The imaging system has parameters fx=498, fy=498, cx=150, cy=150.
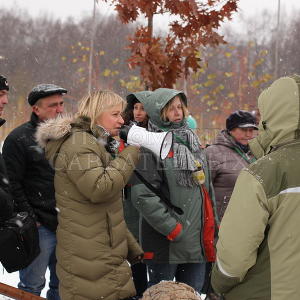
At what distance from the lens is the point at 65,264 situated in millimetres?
2973

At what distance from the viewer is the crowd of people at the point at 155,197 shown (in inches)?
74.8

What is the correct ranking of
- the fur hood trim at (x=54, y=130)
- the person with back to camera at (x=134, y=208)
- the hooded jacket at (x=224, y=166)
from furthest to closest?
the hooded jacket at (x=224, y=166) → the person with back to camera at (x=134, y=208) → the fur hood trim at (x=54, y=130)

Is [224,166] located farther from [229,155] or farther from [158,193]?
[158,193]

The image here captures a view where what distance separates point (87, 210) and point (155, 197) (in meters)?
0.72

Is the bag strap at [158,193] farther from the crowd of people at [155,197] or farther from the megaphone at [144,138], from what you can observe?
the megaphone at [144,138]

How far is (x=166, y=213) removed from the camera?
→ 3.47 metres

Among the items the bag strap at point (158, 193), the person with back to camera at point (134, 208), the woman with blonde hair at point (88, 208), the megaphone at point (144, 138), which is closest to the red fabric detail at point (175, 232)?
the bag strap at point (158, 193)

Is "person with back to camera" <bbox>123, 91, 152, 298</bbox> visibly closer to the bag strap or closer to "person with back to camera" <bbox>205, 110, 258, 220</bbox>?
the bag strap

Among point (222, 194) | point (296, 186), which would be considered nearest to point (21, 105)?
point (222, 194)

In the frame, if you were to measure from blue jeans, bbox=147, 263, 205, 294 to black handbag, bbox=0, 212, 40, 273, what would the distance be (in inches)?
39.7

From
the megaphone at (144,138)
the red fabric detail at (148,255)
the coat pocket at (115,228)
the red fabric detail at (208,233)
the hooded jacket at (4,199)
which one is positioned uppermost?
the megaphone at (144,138)

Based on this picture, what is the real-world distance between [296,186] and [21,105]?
16.1m

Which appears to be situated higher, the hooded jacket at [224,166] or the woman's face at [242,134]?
the woman's face at [242,134]

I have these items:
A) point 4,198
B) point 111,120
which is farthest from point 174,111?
point 4,198
